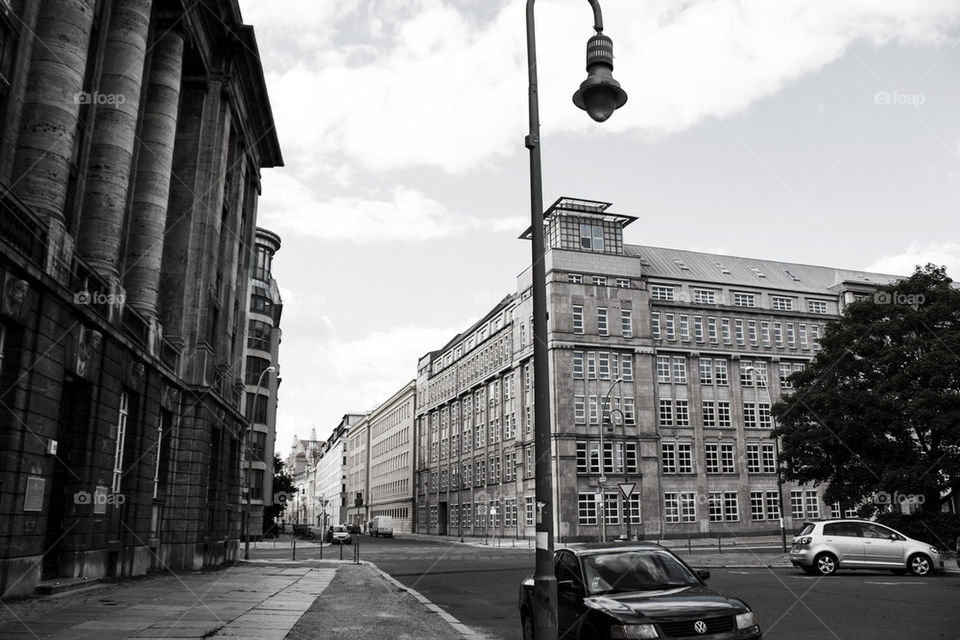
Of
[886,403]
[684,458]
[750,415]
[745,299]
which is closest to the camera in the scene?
[886,403]

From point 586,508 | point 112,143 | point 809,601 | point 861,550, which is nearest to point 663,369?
point 586,508

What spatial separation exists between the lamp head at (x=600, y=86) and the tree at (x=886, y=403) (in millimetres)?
26593

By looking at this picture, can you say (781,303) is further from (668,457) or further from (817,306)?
(668,457)

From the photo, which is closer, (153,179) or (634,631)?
(634,631)

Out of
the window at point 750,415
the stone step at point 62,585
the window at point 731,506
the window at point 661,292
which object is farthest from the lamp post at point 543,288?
the window at point 750,415

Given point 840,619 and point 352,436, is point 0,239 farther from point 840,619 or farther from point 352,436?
point 352,436

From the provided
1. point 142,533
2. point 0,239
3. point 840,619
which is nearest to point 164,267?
point 142,533

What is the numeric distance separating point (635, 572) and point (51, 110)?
1494 centimetres

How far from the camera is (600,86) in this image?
8320 mm

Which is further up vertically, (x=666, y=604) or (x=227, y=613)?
(x=666, y=604)

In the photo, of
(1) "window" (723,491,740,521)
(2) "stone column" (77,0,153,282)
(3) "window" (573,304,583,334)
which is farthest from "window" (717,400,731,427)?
(2) "stone column" (77,0,153,282)

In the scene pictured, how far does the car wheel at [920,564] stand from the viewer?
21.5 meters

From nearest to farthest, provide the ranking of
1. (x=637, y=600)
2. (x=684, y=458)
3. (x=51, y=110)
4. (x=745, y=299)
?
1. (x=637, y=600)
2. (x=51, y=110)
3. (x=684, y=458)
4. (x=745, y=299)

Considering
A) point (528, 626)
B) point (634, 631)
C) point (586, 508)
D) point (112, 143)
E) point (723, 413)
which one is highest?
point (112, 143)
